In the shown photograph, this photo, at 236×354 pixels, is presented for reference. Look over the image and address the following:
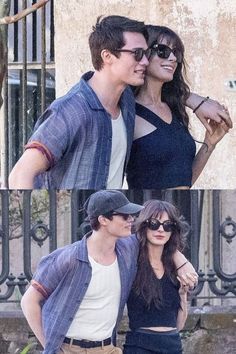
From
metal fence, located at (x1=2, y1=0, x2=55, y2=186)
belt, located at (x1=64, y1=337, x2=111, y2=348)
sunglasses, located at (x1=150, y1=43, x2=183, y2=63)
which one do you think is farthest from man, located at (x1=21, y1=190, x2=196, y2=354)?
metal fence, located at (x1=2, y1=0, x2=55, y2=186)

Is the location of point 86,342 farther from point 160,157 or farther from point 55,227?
point 160,157

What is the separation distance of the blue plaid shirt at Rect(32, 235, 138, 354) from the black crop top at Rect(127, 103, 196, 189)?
204mm

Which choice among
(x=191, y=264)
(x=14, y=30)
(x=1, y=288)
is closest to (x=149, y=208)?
(x=191, y=264)

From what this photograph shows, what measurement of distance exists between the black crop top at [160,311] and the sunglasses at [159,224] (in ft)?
0.48

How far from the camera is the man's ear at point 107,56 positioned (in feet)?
10.2

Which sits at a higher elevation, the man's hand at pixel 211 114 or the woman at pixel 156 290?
the man's hand at pixel 211 114

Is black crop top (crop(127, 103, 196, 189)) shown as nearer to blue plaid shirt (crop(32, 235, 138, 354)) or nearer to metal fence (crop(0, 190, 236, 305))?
metal fence (crop(0, 190, 236, 305))

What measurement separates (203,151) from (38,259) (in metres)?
0.66

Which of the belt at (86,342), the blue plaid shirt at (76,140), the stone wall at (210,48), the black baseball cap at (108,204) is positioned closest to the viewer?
the blue plaid shirt at (76,140)

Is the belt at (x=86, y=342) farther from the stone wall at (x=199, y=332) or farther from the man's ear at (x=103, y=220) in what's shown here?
the stone wall at (x=199, y=332)

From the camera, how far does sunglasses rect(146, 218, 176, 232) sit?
336 centimetres

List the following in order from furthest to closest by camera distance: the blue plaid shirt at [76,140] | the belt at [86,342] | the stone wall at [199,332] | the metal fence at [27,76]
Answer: the metal fence at [27,76], the stone wall at [199,332], the belt at [86,342], the blue plaid shirt at [76,140]

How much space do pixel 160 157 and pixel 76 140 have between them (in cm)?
28

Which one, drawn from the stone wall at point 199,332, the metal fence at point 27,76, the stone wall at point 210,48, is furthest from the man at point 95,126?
the metal fence at point 27,76
